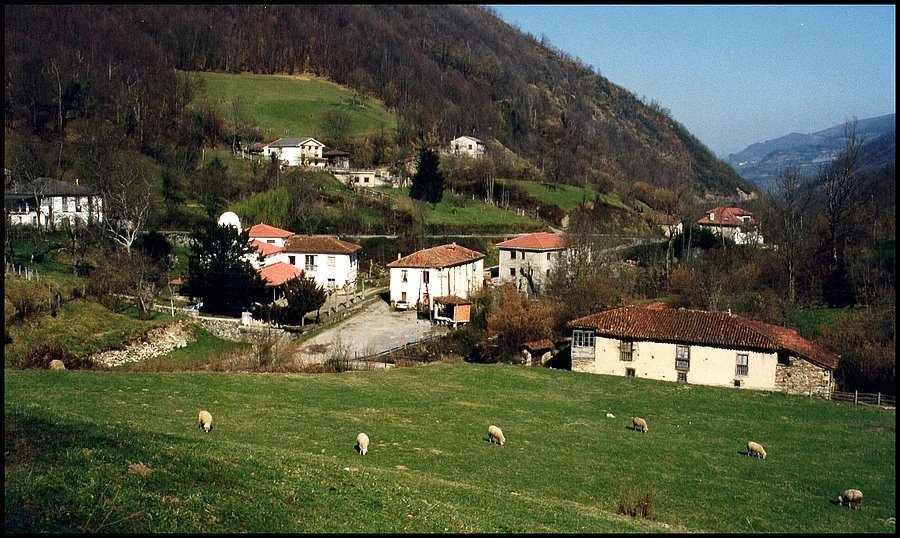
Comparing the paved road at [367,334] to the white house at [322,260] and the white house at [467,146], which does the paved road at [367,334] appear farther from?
the white house at [467,146]

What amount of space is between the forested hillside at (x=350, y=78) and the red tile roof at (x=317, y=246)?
26.9 metres

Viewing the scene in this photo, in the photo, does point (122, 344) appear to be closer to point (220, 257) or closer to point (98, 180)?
point (220, 257)

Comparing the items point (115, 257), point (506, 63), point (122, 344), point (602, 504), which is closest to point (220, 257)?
point (115, 257)

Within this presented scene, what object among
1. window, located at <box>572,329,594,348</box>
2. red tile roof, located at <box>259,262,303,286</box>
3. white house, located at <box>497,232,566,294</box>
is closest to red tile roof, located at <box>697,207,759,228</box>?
white house, located at <box>497,232,566,294</box>

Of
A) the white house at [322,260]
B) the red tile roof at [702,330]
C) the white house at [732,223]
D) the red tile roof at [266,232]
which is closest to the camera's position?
the red tile roof at [702,330]

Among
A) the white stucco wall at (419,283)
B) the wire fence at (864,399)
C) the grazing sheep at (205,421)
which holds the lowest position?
the wire fence at (864,399)

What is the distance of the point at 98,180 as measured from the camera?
54.3m

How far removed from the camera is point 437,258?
53531 mm

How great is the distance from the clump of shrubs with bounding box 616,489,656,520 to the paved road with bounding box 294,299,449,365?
20393 mm

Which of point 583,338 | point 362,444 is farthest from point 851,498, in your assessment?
point 583,338

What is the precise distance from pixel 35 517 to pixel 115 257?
1501 inches

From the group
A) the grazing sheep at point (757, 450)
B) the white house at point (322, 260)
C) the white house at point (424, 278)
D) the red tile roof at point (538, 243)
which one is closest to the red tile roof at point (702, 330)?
the grazing sheep at point (757, 450)

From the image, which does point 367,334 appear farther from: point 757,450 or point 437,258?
point 757,450

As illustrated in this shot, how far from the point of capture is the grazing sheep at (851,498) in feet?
51.2
